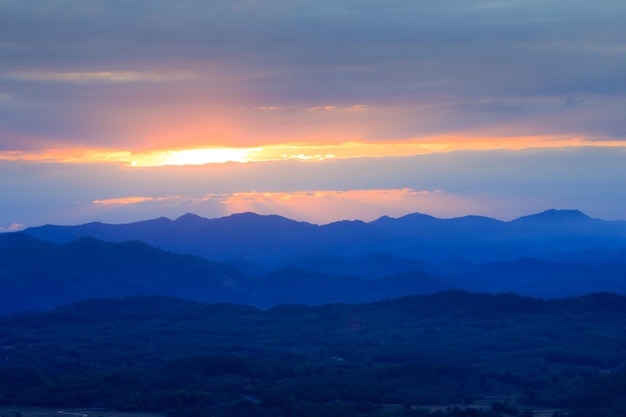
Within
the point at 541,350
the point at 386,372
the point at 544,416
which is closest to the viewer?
the point at 544,416

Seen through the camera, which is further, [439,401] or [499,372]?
[499,372]

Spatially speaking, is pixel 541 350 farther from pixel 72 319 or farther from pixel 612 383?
pixel 72 319

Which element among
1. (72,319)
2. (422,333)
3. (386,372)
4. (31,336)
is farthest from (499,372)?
(72,319)

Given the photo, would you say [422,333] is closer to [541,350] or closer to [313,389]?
[541,350]

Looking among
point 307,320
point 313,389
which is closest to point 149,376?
point 313,389

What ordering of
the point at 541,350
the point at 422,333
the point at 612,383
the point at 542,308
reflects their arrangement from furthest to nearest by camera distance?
1. the point at 542,308
2. the point at 422,333
3. the point at 541,350
4. the point at 612,383

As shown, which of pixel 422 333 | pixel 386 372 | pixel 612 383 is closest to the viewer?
pixel 612 383
